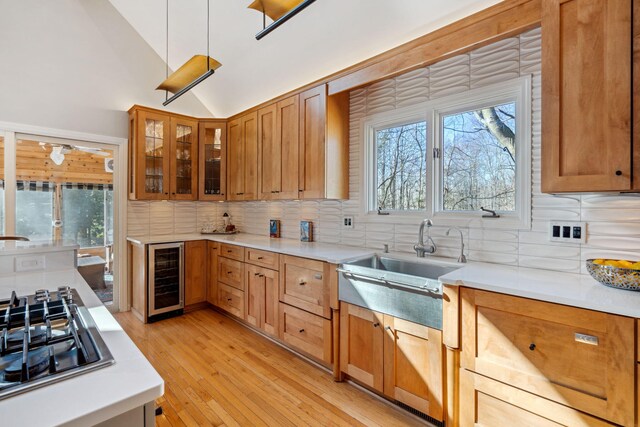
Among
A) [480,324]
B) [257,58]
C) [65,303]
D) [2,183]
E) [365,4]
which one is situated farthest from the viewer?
[257,58]

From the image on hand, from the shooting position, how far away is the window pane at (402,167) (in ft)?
8.30

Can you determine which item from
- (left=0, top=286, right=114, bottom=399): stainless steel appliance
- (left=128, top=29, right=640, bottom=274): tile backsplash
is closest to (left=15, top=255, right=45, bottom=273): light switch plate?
(left=0, top=286, right=114, bottom=399): stainless steel appliance

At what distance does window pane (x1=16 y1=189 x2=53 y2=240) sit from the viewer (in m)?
3.05

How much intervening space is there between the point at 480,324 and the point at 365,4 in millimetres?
2354

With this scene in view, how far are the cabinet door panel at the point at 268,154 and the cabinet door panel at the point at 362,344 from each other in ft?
5.39

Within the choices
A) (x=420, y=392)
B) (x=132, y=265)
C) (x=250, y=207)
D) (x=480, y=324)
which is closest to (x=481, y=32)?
(x=480, y=324)

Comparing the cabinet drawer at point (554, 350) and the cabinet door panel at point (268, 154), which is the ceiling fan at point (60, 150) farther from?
the cabinet drawer at point (554, 350)

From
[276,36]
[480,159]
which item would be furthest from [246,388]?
[276,36]

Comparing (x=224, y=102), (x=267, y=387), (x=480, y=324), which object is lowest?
(x=267, y=387)

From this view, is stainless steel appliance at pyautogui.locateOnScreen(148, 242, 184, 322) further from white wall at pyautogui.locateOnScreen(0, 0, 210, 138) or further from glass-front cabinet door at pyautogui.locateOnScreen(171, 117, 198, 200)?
white wall at pyautogui.locateOnScreen(0, 0, 210, 138)

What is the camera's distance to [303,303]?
2459mm

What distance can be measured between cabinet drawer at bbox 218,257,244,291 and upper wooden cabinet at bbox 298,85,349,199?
40.1 inches

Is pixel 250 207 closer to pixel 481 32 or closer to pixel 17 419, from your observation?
pixel 481 32

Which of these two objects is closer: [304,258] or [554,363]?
[554,363]
